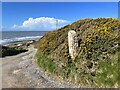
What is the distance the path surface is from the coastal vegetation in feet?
1.20

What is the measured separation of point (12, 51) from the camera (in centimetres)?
1728

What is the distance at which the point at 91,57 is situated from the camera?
10125 mm

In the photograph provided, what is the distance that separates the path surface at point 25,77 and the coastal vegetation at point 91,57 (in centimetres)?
37

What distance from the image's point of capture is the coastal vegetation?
9.48 metres

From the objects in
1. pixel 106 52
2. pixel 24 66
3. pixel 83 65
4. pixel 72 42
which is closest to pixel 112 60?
pixel 106 52

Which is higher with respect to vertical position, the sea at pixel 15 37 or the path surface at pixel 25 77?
the sea at pixel 15 37

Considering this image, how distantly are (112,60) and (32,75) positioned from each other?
3.70 meters

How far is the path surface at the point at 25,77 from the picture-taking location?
33.6 feet

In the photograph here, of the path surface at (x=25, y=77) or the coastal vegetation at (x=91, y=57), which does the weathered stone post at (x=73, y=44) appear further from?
the path surface at (x=25, y=77)

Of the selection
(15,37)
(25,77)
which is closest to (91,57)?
(25,77)

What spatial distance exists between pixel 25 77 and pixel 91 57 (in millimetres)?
3080

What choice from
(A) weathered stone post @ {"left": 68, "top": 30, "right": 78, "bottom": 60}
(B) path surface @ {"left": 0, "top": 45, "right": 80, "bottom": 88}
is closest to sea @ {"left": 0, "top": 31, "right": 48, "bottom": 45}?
(B) path surface @ {"left": 0, "top": 45, "right": 80, "bottom": 88}

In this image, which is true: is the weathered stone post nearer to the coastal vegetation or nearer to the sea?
the coastal vegetation

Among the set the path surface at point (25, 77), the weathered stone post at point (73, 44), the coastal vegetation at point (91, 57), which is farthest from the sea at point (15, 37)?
the weathered stone post at point (73, 44)
